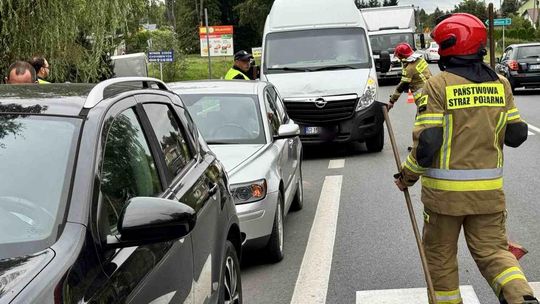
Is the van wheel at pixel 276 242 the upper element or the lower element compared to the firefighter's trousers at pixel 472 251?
lower

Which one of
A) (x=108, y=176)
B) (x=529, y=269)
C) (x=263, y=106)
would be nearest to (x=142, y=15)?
(x=263, y=106)

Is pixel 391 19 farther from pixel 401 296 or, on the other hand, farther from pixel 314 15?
pixel 401 296

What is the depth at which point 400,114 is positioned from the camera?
20281 mm

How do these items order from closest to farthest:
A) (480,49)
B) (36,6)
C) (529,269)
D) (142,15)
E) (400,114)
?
1. (480,49)
2. (529,269)
3. (36,6)
4. (142,15)
5. (400,114)

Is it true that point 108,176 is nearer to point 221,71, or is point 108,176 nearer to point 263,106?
point 263,106

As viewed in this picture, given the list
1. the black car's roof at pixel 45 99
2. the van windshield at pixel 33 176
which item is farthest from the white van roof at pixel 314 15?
the van windshield at pixel 33 176

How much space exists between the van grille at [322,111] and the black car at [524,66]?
1291 cm

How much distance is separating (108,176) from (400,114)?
706 inches

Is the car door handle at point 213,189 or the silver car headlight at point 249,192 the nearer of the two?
the car door handle at point 213,189

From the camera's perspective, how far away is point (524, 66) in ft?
76.7

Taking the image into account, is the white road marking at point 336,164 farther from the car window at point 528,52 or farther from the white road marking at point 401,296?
the car window at point 528,52

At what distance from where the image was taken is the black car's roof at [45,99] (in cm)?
302

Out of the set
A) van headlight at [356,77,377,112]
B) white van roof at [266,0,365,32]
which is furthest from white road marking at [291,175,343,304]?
white van roof at [266,0,365,32]

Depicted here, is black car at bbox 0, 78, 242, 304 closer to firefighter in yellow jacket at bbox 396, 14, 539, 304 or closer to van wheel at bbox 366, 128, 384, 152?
firefighter in yellow jacket at bbox 396, 14, 539, 304
